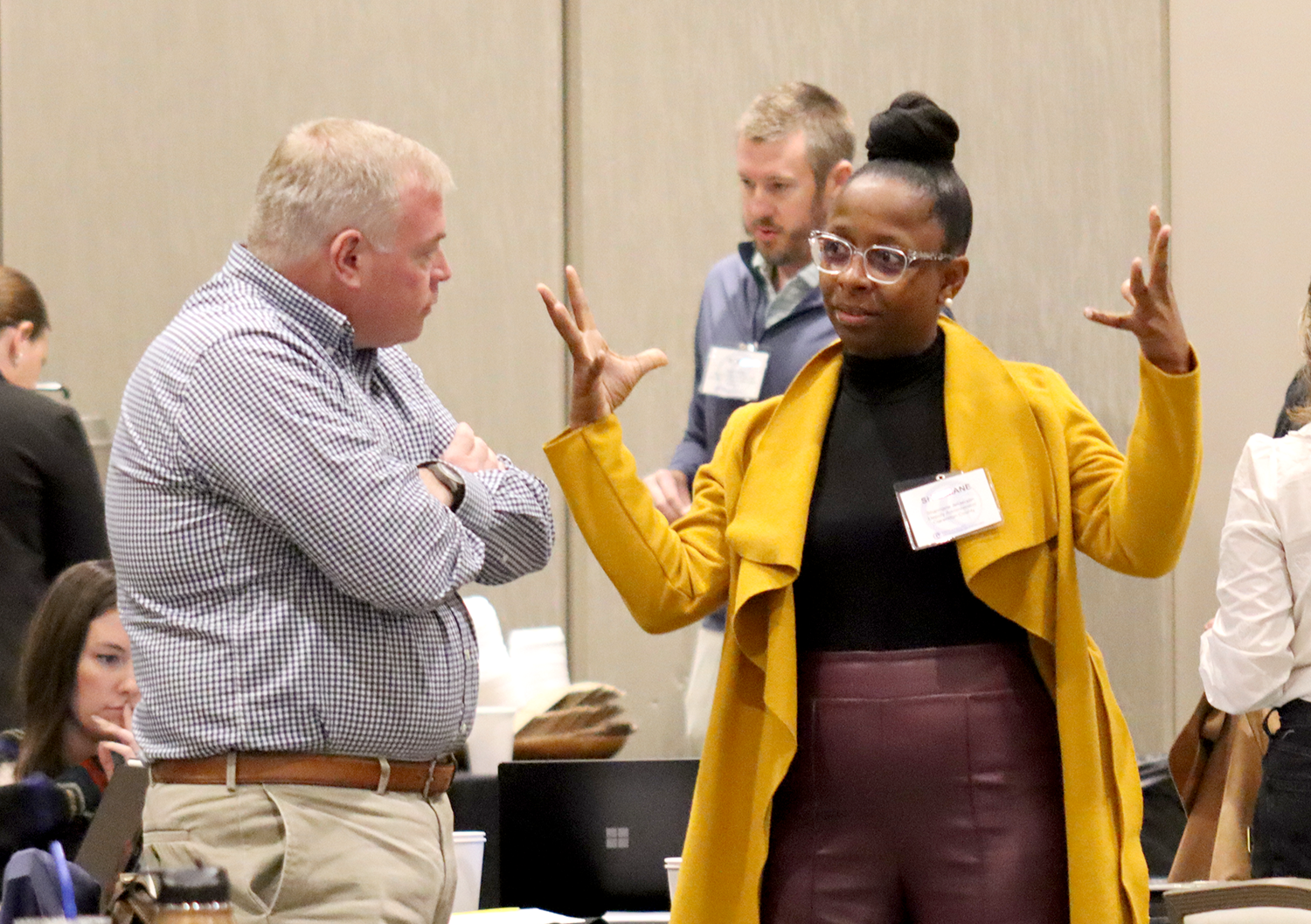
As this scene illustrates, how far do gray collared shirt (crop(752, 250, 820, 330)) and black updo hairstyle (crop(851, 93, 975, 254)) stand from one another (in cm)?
128

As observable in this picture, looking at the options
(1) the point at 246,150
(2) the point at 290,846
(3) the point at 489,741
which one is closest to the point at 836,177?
(3) the point at 489,741

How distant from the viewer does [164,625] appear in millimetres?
1765

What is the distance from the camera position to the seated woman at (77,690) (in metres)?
2.75

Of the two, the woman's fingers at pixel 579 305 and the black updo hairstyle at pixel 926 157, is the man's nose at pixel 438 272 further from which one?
the black updo hairstyle at pixel 926 157

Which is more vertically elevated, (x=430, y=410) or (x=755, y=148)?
(x=755, y=148)

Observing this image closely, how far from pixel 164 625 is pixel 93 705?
1.16 meters

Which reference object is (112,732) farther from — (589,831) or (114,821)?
(589,831)

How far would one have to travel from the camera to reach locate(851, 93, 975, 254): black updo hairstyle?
1.94 metres

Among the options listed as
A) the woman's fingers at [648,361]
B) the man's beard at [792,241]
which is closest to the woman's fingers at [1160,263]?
the woman's fingers at [648,361]

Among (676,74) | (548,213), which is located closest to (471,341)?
(548,213)

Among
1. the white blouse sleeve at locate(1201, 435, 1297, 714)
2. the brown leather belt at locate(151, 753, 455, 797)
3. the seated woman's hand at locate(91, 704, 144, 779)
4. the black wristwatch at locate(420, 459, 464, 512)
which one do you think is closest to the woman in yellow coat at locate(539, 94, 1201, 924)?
the black wristwatch at locate(420, 459, 464, 512)

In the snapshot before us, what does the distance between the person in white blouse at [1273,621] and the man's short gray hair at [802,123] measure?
1.08 metres

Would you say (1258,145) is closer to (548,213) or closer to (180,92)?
(548,213)

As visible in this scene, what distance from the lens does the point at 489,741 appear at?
317 centimetres
